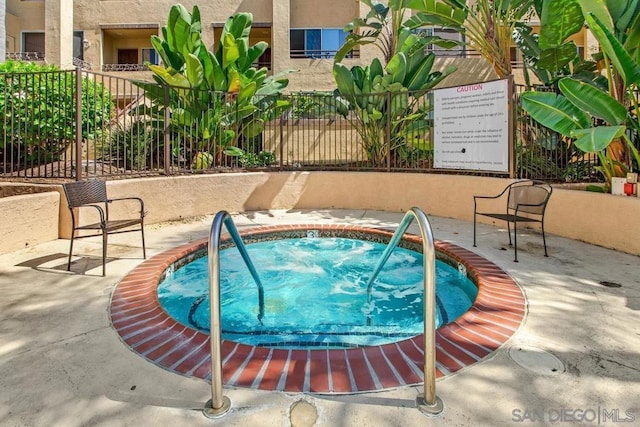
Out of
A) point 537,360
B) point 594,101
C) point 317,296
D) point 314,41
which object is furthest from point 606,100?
point 314,41

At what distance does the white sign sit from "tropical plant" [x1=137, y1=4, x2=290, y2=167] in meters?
3.79

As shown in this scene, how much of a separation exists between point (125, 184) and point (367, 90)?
5802 mm

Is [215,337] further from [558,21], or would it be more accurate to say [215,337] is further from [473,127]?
[558,21]

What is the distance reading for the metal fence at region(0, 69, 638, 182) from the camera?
266 inches

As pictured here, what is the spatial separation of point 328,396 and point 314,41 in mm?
16740

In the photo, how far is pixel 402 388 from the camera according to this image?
6.82 feet

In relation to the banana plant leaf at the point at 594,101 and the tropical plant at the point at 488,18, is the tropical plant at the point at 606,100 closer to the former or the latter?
the banana plant leaf at the point at 594,101

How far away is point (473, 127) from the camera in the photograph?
7.14 metres

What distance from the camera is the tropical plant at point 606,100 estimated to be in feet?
15.5

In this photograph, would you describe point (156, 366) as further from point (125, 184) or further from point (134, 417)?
point (125, 184)

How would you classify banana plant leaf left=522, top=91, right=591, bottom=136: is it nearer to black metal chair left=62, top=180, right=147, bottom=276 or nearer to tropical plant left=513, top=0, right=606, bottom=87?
tropical plant left=513, top=0, right=606, bottom=87

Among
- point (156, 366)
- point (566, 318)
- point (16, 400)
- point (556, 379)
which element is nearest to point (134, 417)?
point (156, 366)

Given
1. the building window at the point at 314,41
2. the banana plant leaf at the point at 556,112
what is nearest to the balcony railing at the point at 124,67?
the building window at the point at 314,41

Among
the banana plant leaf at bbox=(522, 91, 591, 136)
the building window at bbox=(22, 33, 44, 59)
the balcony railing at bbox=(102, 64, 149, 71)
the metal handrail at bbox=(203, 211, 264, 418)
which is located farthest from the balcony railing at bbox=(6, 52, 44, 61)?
the metal handrail at bbox=(203, 211, 264, 418)
